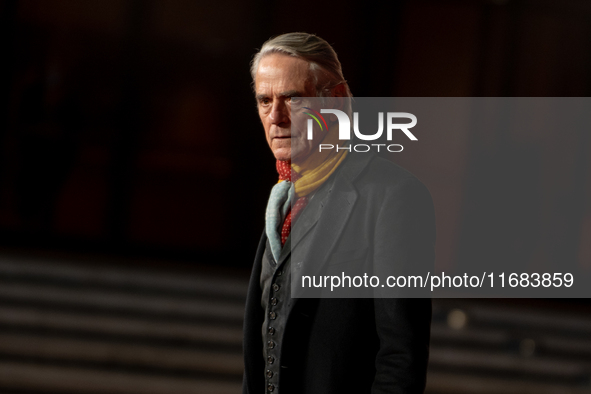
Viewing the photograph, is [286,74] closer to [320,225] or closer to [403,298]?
[320,225]

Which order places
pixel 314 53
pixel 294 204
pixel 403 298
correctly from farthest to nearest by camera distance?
pixel 294 204 → pixel 314 53 → pixel 403 298

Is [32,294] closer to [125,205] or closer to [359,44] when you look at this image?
[125,205]

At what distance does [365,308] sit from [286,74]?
2.38ft

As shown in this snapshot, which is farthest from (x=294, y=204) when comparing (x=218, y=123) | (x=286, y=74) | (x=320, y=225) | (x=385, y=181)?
(x=218, y=123)

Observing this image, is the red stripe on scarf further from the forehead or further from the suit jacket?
the forehead

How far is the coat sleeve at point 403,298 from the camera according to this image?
59.9 inches

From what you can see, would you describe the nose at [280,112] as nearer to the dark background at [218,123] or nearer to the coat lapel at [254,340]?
the coat lapel at [254,340]

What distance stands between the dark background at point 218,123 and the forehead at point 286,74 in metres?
4.92

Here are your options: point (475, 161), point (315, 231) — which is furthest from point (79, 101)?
point (315, 231)

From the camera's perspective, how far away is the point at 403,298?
1.52m

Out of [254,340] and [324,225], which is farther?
[254,340]

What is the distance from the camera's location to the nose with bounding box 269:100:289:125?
5.30 feet

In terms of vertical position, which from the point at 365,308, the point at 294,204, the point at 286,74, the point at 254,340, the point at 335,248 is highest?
the point at 286,74

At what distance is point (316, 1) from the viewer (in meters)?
6.70
